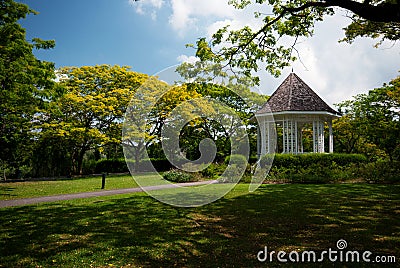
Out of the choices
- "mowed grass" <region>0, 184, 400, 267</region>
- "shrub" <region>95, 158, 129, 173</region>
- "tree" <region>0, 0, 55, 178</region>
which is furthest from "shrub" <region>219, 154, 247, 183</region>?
"shrub" <region>95, 158, 129, 173</region>

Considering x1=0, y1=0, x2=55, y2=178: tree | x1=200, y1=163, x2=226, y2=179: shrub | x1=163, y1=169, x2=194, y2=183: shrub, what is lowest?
x1=163, y1=169, x2=194, y2=183: shrub

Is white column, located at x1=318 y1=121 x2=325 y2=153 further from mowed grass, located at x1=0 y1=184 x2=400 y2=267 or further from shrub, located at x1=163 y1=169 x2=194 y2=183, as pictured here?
mowed grass, located at x1=0 y1=184 x2=400 y2=267

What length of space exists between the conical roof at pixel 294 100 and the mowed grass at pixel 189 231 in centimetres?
1061

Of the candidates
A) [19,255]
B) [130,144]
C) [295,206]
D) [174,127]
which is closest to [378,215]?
[295,206]

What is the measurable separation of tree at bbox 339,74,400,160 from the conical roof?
4.44 m

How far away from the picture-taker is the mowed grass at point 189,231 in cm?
473

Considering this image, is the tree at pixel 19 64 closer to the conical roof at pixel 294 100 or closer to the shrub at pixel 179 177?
the shrub at pixel 179 177

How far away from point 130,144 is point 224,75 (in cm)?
1102

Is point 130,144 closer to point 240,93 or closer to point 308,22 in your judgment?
point 240,93

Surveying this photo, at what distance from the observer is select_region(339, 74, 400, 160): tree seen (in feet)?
70.9

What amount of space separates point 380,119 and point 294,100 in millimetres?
7977

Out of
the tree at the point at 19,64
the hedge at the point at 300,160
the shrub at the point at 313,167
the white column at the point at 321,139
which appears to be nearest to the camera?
the tree at the point at 19,64

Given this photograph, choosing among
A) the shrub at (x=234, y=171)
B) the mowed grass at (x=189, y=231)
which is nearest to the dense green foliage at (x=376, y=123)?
the shrub at (x=234, y=171)

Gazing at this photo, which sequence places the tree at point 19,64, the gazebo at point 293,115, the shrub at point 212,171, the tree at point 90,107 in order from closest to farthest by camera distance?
1. the tree at point 19,64
2. the shrub at point 212,171
3. the gazebo at point 293,115
4. the tree at point 90,107
